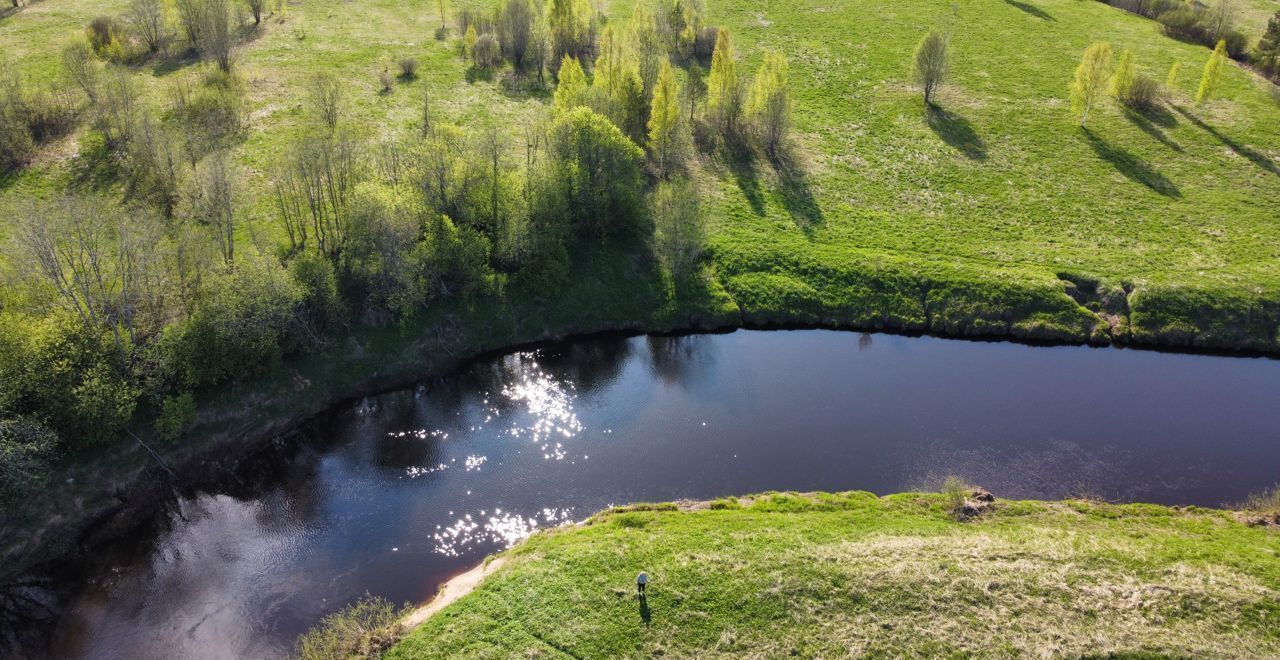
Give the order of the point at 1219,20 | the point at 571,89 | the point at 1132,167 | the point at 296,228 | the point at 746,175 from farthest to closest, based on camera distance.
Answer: the point at 1219,20
the point at 1132,167
the point at 746,175
the point at 571,89
the point at 296,228

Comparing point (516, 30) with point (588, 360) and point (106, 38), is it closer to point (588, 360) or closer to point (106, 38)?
point (106, 38)

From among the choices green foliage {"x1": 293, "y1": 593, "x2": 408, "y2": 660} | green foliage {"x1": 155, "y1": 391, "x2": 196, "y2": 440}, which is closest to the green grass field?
green foliage {"x1": 155, "y1": 391, "x2": 196, "y2": 440}

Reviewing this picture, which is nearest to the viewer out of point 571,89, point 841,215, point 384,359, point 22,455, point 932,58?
point 22,455

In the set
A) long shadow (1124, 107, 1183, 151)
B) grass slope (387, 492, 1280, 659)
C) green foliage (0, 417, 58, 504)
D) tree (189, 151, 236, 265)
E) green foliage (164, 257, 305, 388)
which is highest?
long shadow (1124, 107, 1183, 151)

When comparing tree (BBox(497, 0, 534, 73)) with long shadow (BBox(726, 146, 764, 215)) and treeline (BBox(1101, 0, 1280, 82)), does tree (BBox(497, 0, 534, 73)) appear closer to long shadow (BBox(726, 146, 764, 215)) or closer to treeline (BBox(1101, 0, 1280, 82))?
long shadow (BBox(726, 146, 764, 215))

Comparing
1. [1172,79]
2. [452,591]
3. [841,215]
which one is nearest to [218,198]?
[452,591]

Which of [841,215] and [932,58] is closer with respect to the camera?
[841,215]

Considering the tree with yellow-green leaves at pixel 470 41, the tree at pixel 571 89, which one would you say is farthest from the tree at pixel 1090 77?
the tree with yellow-green leaves at pixel 470 41
